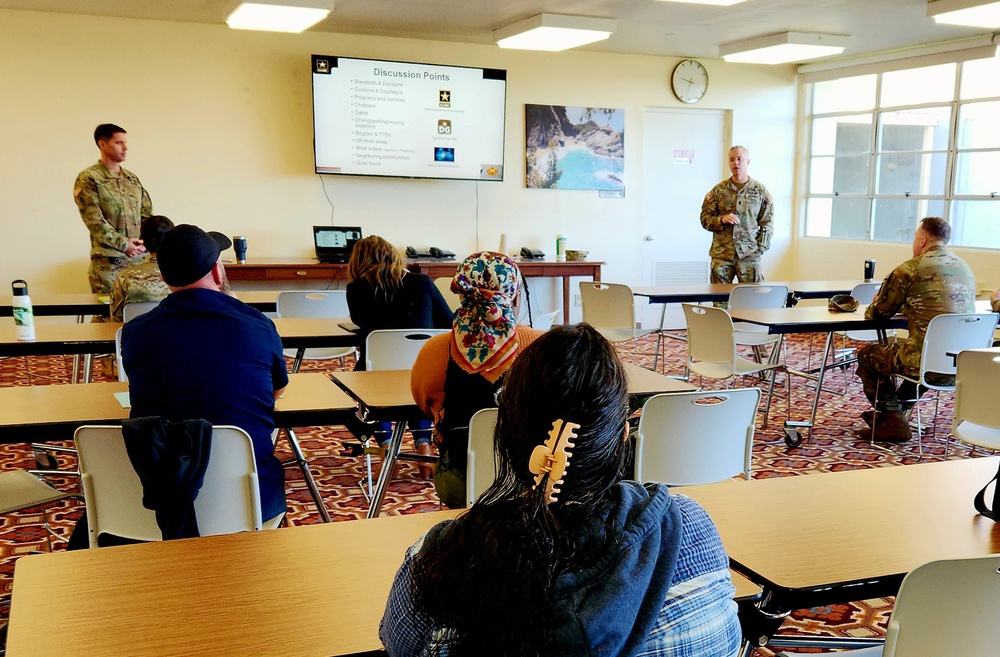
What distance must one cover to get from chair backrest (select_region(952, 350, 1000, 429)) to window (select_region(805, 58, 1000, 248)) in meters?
4.77

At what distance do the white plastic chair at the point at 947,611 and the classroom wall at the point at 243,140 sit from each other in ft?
23.7

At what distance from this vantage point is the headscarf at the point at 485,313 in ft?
8.37

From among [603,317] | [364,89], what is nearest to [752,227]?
[603,317]

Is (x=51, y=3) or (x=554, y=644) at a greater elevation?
(x=51, y=3)

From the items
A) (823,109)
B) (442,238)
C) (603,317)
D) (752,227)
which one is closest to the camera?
(603,317)

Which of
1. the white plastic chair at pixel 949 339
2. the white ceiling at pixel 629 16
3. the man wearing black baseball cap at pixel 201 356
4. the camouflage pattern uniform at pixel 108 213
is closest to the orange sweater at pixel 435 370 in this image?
the man wearing black baseball cap at pixel 201 356

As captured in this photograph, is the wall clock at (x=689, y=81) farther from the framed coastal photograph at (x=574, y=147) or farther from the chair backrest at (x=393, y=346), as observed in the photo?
the chair backrest at (x=393, y=346)

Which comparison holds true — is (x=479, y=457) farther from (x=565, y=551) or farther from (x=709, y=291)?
(x=709, y=291)

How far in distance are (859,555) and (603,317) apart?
4.73 metres

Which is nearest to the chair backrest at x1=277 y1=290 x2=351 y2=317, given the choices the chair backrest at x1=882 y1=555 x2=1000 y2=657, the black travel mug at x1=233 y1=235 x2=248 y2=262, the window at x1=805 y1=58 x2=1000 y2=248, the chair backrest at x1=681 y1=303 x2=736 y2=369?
the black travel mug at x1=233 y1=235 x2=248 y2=262

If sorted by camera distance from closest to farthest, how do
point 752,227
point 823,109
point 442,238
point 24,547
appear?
1. point 24,547
2. point 752,227
3. point 442,238
4. point 823,109

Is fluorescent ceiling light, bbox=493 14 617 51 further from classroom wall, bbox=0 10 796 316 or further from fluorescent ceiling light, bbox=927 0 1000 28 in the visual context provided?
fluorescent ceiling light, bbox=927 0 1000 28

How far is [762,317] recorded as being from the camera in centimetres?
509

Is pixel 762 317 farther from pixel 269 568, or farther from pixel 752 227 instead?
pixel 269 568
